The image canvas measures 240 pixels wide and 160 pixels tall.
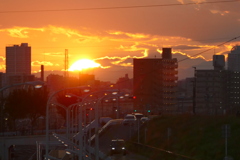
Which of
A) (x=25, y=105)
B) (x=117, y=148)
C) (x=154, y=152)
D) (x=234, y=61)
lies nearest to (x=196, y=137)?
(x=154, y=152)

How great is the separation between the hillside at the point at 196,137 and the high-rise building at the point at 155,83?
65819 millimetres

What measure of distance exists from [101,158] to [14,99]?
3962cm

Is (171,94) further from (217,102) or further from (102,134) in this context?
(102,134)

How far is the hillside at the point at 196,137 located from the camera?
107 feet

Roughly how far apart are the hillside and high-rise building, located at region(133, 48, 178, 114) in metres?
65.8

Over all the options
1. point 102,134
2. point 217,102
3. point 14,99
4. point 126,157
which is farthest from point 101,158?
point 217,102

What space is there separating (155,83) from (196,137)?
8308 centimetres

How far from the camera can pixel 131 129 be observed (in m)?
53.5

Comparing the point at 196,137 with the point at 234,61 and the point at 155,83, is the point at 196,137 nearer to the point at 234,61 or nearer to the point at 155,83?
the point at 155,83

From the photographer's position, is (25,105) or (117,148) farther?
(25,105)

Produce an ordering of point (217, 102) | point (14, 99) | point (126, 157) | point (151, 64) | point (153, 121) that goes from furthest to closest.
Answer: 1. point (151, 64)
2. point (217, 102)
3. point (14, 99)
4. point (153, 121)
5. point (126, 157)

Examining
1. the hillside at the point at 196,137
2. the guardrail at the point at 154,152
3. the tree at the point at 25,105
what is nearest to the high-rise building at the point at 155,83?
the tree at the point at 25,105

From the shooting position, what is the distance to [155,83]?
398 feet

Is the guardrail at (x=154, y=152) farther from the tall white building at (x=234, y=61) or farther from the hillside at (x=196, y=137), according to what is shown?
the tall white building at (x=234, y=61)
